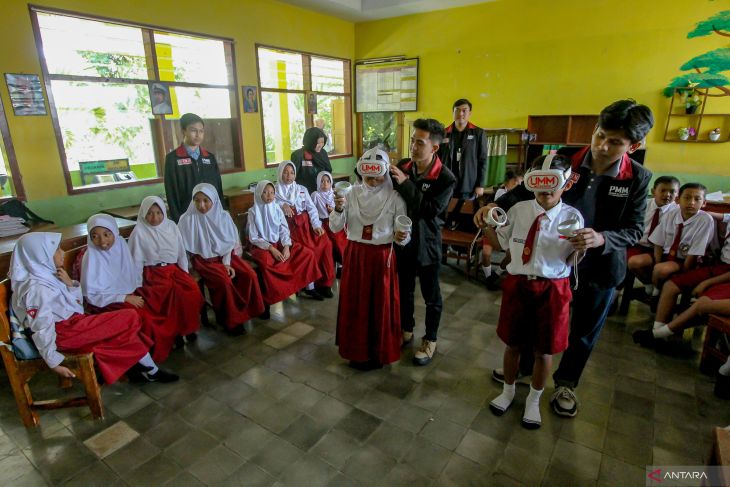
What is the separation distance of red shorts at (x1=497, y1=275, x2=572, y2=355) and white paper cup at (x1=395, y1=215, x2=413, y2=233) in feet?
1.93

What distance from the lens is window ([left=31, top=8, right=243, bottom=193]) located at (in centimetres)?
383

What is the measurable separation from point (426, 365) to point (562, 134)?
4.27m

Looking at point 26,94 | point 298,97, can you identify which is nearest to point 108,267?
point 26,94

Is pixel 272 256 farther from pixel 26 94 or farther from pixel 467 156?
pixel 26 94

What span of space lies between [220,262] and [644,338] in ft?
10.7

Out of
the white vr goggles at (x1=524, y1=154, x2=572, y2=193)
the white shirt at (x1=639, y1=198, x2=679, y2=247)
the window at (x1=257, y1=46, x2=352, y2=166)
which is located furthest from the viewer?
the window at (x1=257, y1=46, x2=352, y2=166)

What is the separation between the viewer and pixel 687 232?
2936 mm

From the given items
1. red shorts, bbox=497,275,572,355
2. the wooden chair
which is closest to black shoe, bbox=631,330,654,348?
red shorts, bbox=497,275,572,355

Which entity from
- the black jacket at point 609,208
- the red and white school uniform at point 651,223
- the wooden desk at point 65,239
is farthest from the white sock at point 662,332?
the wooden desk at point 65,239

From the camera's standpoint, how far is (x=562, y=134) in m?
5.40

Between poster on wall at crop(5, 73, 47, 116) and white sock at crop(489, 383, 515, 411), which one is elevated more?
poster on wall at crop(5, 73, 47, 116)

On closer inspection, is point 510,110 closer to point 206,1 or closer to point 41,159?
point 206,1

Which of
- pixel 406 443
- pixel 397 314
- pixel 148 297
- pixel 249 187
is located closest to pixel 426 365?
pixel 397 314

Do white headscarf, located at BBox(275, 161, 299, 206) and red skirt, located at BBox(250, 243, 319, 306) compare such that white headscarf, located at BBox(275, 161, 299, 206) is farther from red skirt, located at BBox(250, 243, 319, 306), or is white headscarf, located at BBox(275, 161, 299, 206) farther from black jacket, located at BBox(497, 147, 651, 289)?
black jacket, located at BBox(497, 147, 651, 289)
